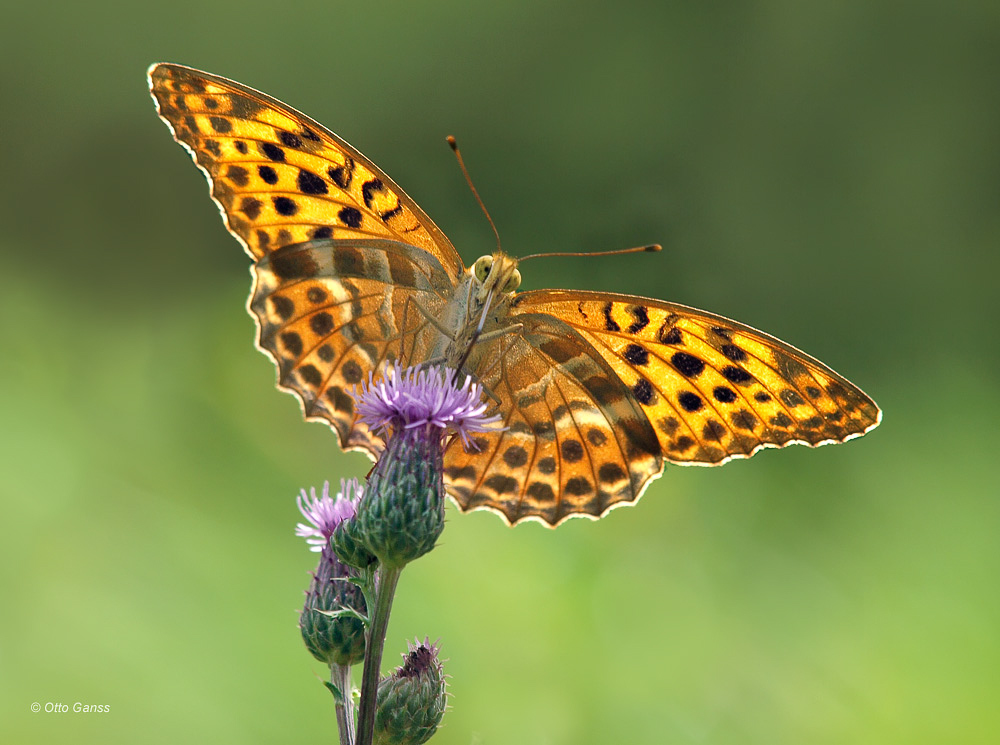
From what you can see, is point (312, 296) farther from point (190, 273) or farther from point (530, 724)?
point (190, 273)

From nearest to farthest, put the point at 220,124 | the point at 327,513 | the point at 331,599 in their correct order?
the point at 331,599 < the point at 327,513 < the point at 220,124

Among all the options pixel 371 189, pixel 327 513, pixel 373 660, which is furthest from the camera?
pixel 371 189

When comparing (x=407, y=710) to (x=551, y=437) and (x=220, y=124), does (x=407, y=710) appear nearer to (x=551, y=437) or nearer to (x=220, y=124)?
(x=551, y=437)

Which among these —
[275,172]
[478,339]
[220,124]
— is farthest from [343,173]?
[478,339]

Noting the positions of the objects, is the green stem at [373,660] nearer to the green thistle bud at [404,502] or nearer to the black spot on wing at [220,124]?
the green thistle bud at [404,502]

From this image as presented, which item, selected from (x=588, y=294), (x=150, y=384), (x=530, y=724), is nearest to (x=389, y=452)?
(x=588, y=294)

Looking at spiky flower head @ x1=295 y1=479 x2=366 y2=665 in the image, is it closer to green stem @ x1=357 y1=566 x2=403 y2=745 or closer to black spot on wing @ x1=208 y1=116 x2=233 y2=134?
green stem @ x1=357 y1=566 x2=403 y2=745

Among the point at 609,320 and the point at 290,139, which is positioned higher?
the point at 290,139
